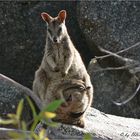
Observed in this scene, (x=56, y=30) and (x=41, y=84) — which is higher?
(x=56, y=30)

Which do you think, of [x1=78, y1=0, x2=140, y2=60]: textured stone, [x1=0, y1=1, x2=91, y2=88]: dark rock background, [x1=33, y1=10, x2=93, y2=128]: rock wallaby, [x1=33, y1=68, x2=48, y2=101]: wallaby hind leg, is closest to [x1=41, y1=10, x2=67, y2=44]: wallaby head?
[x1=33, y1=10, x2=93, y2=128]: rock wallaby

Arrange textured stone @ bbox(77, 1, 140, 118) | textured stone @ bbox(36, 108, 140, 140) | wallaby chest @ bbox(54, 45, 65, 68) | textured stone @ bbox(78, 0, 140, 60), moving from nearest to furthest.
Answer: textured stone @ bbox(36, 108, 140, 140) < wallaby chest @ bbox(54, 45, 65, 68) < textured stone @ bbox(77, 1, 140, 118) < textured stone @ bbox(78, 0, 140, 60)

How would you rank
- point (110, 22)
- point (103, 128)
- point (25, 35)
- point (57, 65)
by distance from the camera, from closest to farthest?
point (103, 128)
point (57, 65)
point (110, 22)
point (25, 35)

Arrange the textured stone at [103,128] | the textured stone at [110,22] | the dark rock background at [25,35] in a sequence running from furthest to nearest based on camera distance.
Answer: the dark rock background at [25,35] < the textured stone at [110,22] < the textured stone at [103,128]

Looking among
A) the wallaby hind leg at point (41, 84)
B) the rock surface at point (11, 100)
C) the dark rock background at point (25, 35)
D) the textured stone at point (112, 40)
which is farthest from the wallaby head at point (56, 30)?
the dark rock background at point (25, 35)

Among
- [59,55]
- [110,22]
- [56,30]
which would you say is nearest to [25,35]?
[110,22]

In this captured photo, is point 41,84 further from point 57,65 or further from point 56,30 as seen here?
point 56,30

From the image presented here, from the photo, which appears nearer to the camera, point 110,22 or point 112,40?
point 112,40

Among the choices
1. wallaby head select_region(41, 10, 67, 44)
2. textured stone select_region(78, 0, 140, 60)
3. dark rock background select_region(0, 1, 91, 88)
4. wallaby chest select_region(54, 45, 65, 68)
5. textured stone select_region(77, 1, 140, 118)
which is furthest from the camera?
dark rock background select_region(0, 1, 91, 88)

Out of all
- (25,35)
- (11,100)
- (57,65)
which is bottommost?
(11,100)

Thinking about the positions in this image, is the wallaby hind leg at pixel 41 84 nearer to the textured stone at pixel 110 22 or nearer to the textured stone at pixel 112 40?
the textured stone at pixel 112 40

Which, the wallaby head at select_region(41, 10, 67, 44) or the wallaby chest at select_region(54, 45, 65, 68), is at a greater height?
the wallaby head at select_region(41, 10, 67, 44)

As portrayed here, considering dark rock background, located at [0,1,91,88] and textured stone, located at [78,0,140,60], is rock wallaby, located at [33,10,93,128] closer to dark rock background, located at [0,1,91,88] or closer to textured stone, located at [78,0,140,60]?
textured stone, located at [78,0,140,60]

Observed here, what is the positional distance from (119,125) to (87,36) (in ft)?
17.5
